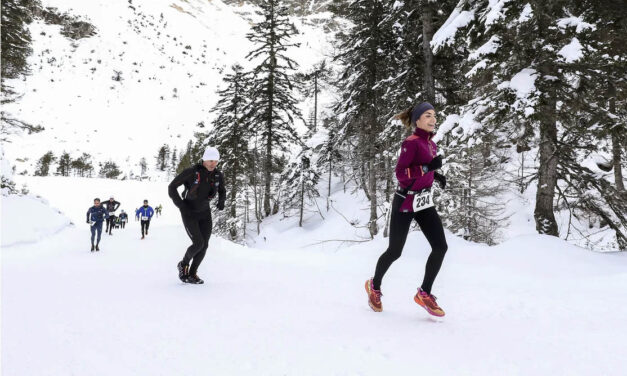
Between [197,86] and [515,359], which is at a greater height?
[197,86]

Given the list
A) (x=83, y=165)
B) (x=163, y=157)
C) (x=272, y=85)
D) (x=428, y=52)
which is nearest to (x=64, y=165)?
(x=83, y=165)

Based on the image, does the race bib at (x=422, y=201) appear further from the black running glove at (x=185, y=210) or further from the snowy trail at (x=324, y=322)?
the black running glove at (x=185, y=210)

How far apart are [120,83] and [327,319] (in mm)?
113484

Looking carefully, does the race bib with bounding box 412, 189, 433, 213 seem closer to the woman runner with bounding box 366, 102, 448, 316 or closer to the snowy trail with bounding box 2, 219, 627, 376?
the woman runner with bounding box 366, 102, 448, 316

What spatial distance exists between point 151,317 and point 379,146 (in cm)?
1512

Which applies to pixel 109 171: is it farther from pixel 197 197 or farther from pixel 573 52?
pixel 573 52

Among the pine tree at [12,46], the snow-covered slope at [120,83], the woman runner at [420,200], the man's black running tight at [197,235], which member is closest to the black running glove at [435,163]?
the woman runner at [420,200]

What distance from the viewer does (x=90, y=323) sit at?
340 cm

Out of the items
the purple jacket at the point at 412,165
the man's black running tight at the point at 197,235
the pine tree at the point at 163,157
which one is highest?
the pine tree at the point at 163,157

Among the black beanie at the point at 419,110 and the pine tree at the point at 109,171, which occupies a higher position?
the pine tree at the point at 109,171

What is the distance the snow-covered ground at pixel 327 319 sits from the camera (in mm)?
2535

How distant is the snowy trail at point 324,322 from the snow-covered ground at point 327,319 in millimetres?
17

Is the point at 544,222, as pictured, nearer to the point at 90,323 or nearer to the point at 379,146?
the point at 90,323

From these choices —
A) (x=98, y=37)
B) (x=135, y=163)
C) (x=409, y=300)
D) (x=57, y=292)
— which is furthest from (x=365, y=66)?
(x=98, y=37)
